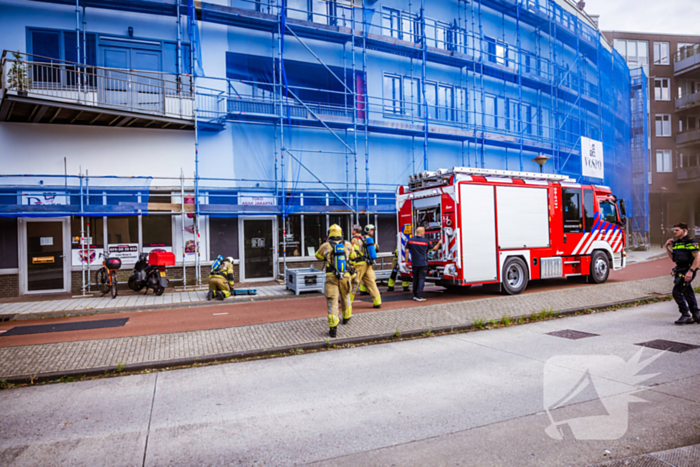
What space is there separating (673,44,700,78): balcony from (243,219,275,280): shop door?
127 feet

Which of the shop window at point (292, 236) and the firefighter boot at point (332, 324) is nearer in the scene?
the firefighter boot at point (332, 324)

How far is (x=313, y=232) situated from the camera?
16906 mm

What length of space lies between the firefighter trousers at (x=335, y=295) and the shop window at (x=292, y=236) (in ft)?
28.6

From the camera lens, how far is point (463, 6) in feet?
68.7

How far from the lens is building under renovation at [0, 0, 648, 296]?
13570 millimetres

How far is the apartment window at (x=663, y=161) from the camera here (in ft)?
124

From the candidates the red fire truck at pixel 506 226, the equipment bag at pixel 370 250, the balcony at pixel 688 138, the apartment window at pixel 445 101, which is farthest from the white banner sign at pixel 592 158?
the equipment bag at pixel 370 250

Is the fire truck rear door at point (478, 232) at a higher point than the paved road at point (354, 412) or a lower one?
higher

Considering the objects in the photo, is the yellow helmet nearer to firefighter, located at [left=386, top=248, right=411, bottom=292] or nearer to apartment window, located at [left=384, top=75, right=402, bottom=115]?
firefighter, located at [left=386, top=248, right=411, bottom=292]

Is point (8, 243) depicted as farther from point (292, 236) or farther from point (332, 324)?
point (332, 324)

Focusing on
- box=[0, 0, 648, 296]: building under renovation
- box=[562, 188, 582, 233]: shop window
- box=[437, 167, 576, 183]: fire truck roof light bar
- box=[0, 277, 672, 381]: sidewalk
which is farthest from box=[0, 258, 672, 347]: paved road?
box=[0, 0, 648, 296]: building under renovation

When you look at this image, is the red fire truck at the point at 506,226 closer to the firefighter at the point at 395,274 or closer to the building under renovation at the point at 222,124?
the firefighter at the point at 395,274

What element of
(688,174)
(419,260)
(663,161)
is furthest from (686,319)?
(663,161)

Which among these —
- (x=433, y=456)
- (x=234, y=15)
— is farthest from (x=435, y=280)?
(x=234, y=15)
